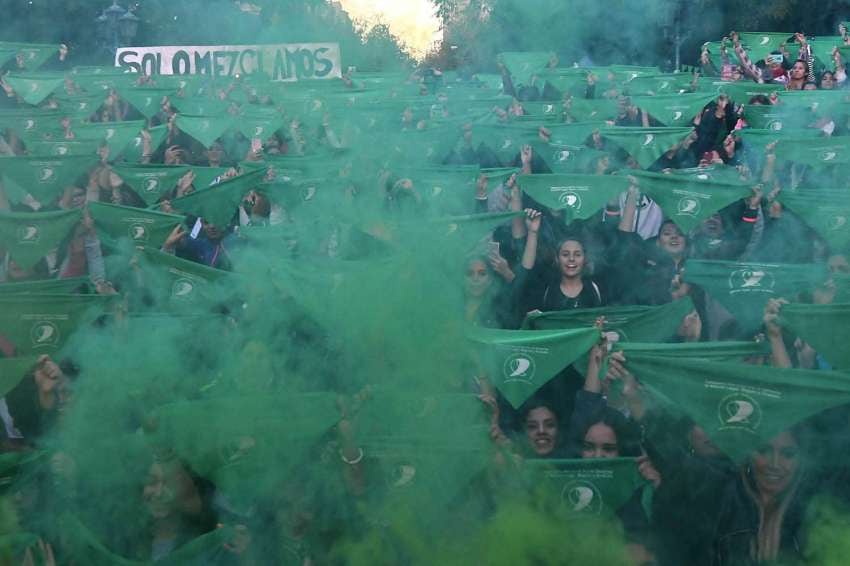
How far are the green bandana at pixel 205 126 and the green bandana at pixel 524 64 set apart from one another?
2894mm

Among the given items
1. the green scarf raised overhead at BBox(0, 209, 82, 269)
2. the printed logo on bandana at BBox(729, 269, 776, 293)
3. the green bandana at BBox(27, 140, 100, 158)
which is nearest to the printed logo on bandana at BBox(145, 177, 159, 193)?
the green bandana at BBox(27, 140, 100, 158)

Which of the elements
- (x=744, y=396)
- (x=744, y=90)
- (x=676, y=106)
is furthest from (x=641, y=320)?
(x=744, y=90)

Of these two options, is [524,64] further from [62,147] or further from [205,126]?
[62,147]

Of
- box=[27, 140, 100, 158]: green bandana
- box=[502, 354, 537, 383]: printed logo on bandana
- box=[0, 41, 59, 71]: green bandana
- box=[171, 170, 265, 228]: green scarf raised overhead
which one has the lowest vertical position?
box=[502, 354, 537, 383]: printed logo on bandana

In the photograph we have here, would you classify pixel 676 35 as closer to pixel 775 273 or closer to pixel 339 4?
pixel 339 4

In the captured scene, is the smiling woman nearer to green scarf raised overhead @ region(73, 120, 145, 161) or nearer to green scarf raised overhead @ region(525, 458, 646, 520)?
green scarf raised overhead @ region(73, 120, 145, 161)

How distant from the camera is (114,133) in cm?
809

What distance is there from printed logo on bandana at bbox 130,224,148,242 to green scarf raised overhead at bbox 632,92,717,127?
12.8ft

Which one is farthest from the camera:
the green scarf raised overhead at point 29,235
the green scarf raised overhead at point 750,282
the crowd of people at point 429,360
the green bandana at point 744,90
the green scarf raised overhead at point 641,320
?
the green bandana at point 744,90

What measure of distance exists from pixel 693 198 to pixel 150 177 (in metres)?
3.34

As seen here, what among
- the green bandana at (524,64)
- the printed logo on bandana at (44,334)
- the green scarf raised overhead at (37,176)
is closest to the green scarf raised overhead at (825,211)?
the printed logo on bandana at (44,334)

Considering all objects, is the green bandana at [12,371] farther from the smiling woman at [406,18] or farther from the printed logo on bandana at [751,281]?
the smiling woman at [406,18]

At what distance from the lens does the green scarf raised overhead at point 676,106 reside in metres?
7.77

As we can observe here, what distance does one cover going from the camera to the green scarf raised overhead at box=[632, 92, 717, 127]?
25.5ft
